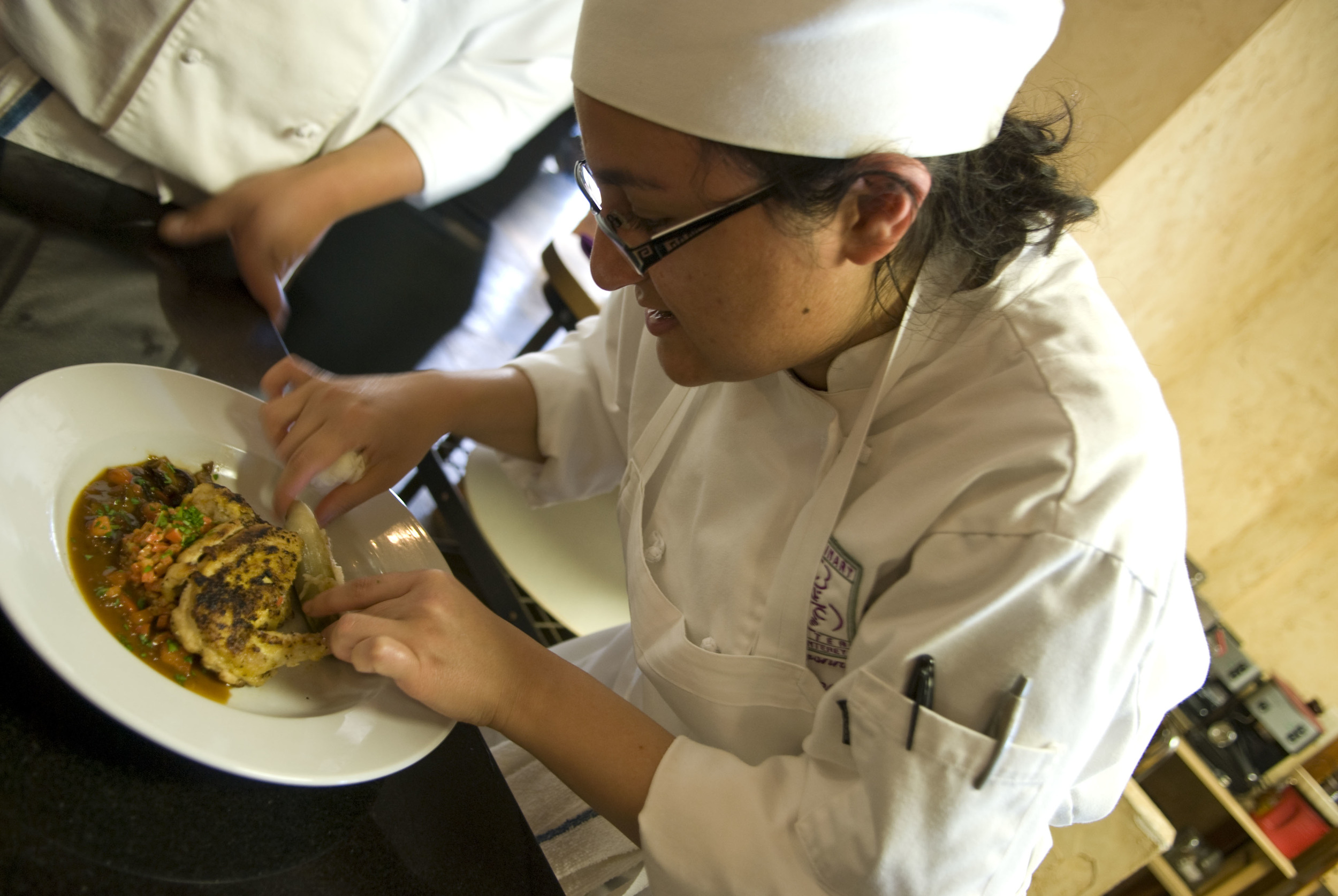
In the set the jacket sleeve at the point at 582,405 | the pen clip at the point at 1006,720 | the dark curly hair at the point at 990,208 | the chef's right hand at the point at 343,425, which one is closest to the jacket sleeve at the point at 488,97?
the jacket sleeve at the point at 582,405

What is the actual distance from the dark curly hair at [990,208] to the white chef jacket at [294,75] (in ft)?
3.54

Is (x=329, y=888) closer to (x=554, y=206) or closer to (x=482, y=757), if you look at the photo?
(x=482, y=757)

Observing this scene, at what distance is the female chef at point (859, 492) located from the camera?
77 cm

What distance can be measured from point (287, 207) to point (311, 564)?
0.74 meters

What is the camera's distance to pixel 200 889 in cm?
66

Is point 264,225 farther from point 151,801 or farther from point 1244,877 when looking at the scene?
point 1244,877

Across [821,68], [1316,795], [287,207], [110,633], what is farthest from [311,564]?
[1316,795]

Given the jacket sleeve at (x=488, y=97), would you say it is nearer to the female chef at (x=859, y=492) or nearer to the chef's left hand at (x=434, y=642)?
the female chef at (x=859, y=492)

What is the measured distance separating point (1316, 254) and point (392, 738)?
10.1ft

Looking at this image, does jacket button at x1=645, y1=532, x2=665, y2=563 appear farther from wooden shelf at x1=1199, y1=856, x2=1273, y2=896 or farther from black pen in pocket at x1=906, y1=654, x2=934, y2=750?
wooden shelf at x1=1199, y1=856, x2=1273, y2=896

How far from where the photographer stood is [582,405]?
5.01 feet

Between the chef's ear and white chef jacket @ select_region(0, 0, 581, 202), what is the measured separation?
107 centimetres

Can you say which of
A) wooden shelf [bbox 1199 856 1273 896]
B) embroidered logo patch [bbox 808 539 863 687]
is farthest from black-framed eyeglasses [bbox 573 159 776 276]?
wooden shelf [bbox 1199 856 1273 896]

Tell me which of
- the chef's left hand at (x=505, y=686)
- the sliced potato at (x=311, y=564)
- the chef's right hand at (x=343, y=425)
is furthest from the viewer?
the chef's right hand at (x=343, y=425)
